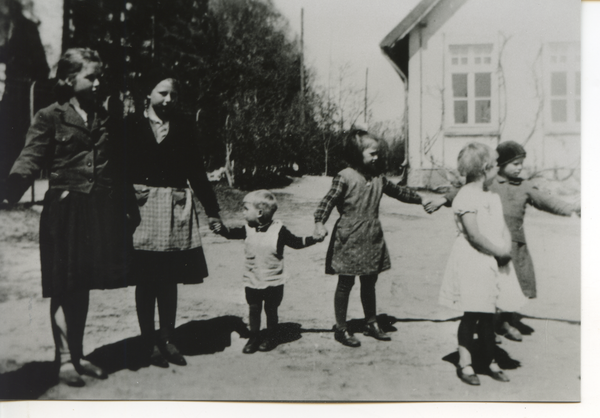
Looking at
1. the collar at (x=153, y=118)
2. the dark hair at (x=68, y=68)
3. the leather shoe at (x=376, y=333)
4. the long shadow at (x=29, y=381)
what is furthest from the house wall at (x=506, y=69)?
the long shadow at (x=29, y=381)

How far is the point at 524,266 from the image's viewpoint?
12.3 feet

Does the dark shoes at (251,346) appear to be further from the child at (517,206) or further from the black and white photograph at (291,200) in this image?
the child at (517,206)

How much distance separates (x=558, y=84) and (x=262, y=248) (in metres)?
2.34

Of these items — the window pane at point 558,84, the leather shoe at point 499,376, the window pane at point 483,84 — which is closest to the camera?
the leather shoe at point 499,376

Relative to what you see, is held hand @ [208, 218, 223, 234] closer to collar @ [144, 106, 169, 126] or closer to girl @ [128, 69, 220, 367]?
girl @ [128, 69, 220, 367]

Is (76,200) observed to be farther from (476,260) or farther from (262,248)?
(476,260)

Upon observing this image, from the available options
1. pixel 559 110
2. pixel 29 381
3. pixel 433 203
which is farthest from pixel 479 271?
pixel 29 381

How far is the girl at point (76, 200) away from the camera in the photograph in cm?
340

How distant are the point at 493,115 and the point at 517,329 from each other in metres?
1.49

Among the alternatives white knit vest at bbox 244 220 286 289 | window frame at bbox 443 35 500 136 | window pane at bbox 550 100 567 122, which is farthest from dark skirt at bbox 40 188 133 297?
window pane at bbox 550 100 567 122

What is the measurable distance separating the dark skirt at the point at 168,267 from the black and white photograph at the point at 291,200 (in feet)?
0.05

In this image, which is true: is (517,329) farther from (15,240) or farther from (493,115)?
(15,240)

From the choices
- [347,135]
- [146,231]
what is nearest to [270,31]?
[347,135]

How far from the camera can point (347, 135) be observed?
3.78 meters
